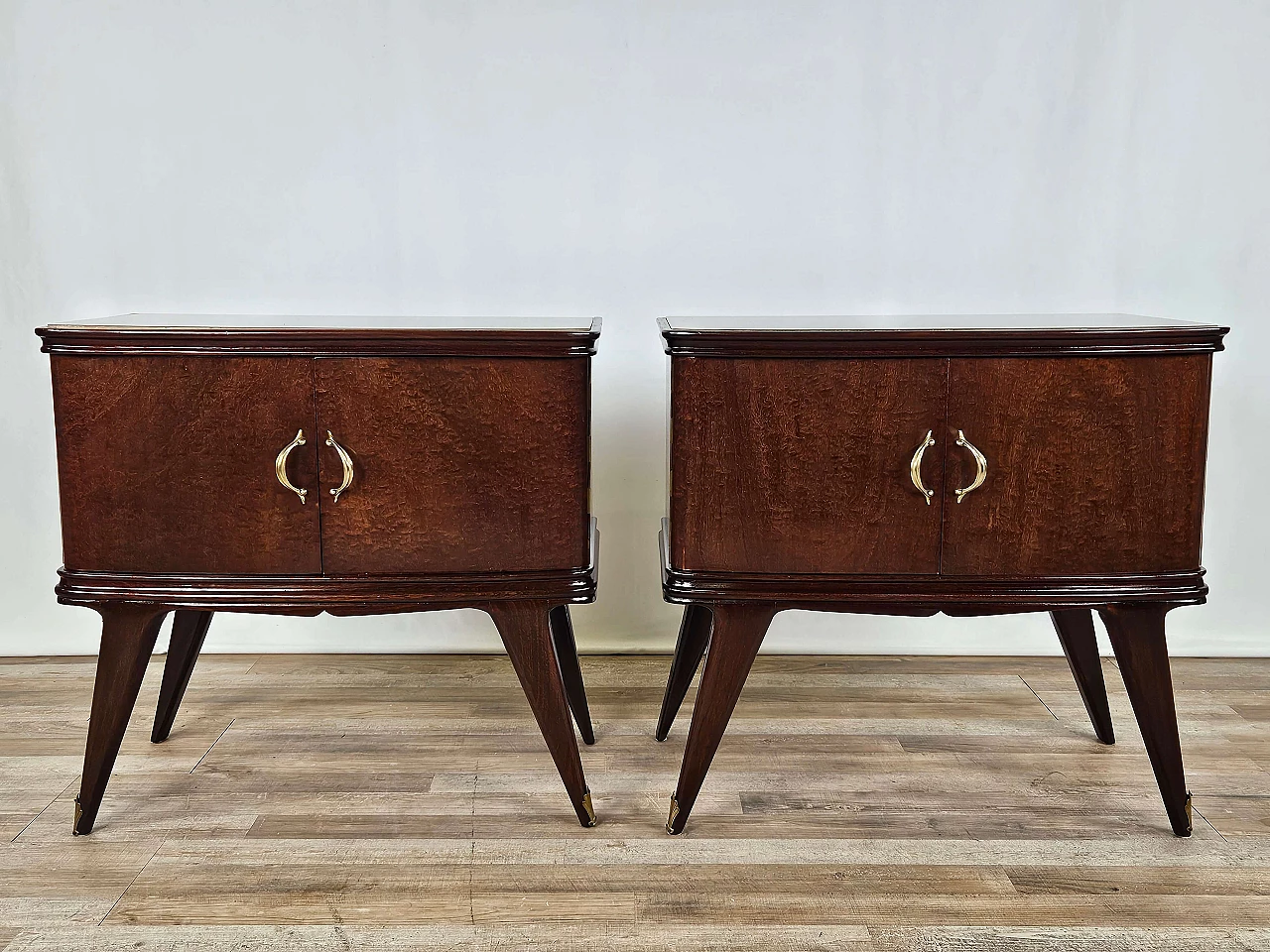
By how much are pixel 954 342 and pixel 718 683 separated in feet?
1.97

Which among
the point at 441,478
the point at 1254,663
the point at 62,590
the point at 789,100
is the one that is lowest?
the point at 1254,663

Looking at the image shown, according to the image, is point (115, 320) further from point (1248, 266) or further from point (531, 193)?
point (1248, 266)

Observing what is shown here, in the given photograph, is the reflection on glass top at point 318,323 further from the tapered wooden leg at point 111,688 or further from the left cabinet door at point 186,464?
the tapered wooden leg at point 111,688

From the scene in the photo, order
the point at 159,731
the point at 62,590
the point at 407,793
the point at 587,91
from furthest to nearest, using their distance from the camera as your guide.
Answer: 1. the point at 587,91
2. the point at 159,731
3. the point at 407,793
4. the point at 62,590

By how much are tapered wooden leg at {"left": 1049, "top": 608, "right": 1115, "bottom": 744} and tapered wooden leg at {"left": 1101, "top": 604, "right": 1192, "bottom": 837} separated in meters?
0.32

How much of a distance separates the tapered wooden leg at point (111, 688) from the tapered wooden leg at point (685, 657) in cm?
84

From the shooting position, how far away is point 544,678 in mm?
1570

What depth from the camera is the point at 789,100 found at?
7.29ft

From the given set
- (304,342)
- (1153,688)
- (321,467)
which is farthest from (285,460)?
(1153,688)

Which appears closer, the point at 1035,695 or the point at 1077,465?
the point at 1077,465

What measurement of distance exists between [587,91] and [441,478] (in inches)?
43.9

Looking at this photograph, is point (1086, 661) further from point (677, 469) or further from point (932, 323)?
point (677, 469)

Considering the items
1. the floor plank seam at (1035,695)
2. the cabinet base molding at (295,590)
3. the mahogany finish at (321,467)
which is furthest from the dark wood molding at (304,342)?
the floor plank seam at (1035,695)

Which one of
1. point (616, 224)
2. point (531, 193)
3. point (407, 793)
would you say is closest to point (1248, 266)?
point (616, 224)
